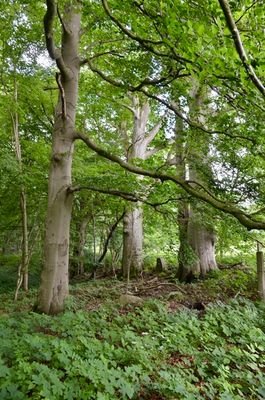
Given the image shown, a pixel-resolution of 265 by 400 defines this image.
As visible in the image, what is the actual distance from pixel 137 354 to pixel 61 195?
296 cm

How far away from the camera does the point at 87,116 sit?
9.76 m

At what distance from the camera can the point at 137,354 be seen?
3078 mm

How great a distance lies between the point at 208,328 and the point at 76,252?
7605 mm

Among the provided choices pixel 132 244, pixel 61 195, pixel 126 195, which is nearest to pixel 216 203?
pixel 126 195

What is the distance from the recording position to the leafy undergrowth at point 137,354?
2.38 m

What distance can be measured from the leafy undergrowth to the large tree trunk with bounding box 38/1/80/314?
0.39 m

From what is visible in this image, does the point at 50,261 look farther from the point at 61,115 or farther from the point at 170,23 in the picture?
the point at 170,23

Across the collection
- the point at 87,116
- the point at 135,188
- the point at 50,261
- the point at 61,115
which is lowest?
the point at 50,261

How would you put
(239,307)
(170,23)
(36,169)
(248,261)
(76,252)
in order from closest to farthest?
(170,23) → (239,307) → (36,169) → (248,261) → (76,252)

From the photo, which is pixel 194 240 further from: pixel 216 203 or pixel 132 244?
pixel 216 203

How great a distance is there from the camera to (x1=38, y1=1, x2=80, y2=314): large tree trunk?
511cm

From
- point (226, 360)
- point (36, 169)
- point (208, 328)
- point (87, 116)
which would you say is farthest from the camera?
point (87, 116)

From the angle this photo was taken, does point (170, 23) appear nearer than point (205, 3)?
Yes

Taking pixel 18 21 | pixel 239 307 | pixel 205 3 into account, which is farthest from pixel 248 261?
pixel 18 21
